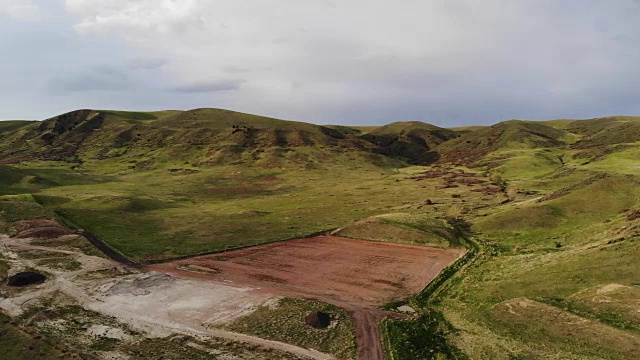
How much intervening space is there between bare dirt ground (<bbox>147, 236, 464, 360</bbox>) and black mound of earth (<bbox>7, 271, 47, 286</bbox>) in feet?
51.1

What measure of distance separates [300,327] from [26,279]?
41.0 meters

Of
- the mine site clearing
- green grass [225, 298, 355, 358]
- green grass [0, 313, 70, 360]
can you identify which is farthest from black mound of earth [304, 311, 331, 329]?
green grass [0, 313, 70, 360]

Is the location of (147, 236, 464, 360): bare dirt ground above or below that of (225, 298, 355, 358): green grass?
above

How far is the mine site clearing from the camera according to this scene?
4959cm

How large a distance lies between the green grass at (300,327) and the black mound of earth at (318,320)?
52cm

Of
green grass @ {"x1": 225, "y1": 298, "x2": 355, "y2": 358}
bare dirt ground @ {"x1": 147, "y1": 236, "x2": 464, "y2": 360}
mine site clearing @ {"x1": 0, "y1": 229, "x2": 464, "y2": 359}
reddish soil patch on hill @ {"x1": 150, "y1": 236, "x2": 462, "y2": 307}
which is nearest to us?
green grass @ {"x1": 225, "y1": 298, "x2": 355, "y2": 358}

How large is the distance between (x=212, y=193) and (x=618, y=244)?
131 m

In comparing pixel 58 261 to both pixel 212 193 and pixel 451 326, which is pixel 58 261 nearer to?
pixel 451 326

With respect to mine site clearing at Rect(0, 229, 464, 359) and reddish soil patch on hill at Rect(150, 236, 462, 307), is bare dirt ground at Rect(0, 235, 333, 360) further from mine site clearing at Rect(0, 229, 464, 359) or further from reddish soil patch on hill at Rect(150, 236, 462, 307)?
reddish soil patch on hill at Rect(150, 236, 462, 307)

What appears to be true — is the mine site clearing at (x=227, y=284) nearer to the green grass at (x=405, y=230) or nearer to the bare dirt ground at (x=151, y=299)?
the bare dirt ground at (x=151, y=299)

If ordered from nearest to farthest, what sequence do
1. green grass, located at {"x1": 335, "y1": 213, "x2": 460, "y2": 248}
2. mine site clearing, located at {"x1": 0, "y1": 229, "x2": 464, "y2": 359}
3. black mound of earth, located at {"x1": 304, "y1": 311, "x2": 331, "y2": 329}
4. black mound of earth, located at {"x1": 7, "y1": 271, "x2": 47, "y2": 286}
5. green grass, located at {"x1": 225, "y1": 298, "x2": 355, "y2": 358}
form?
green grass, located at {"x1": 225, "y1": 298, "x2": 355, "y2": 358} < black mound of earth, located at {"x1": 304, "y1": 311, "x2": 331, "y2": 329} < mine site clearing, located at {"x1": 0, "y1": 229, "x2": 464, "y2": 359} < black mound of earth, located at {"x1": 7, "y1": 271, "x2": 47, "y2": 286} < green grass, located at {"x1": 335, "y1": 213, "x2": 460, "y2": 248}

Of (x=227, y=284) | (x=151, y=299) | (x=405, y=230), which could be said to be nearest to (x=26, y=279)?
(x=151, y=299)

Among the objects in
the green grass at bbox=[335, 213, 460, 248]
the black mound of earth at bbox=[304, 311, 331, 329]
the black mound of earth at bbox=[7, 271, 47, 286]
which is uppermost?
the green grass at bbox=[335, 213, 460, 248]

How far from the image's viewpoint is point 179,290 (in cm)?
6112
